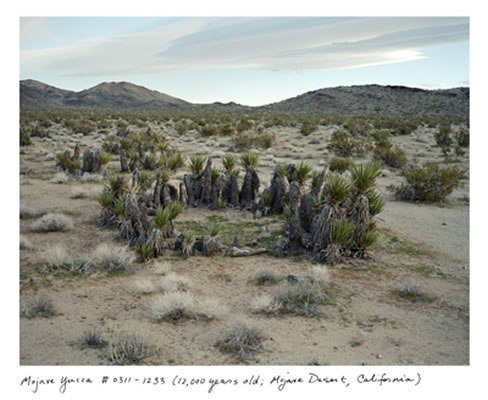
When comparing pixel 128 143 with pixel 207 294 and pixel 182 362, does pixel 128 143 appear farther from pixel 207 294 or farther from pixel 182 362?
pixel 182 362

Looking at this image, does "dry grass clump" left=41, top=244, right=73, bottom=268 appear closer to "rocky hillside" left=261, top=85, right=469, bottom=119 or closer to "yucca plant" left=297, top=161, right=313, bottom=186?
"yucca plant" left=297, top=161, right=313, bottom=186

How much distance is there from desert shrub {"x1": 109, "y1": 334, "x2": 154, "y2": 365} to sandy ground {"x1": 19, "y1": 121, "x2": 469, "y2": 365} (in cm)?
10

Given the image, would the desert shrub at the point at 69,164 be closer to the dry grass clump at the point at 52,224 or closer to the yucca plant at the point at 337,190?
the dry grass clump at the point at 52,224

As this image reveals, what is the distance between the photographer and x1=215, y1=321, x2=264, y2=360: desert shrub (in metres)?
4.71

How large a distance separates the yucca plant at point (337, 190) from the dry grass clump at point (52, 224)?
5755 mm

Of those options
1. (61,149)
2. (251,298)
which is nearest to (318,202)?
(251,298)

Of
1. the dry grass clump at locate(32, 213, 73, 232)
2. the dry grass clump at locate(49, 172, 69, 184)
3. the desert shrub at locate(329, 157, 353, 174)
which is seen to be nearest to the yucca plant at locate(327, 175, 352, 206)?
the dry grass clump at locate(32, 213, 73, 232)

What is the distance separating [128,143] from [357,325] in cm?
1705

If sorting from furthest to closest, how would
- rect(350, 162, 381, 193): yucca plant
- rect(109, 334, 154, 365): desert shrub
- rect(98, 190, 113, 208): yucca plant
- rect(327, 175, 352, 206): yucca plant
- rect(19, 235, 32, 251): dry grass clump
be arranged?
rect(98, 190, 113, 208): yucca plant
rect(19, 235, 32, 251): dry grass clump
rect(350, 162, 381, 193): yucca plant
rect(327, 175, 352, 206): yucca plant
rect(109, 334, 154, 365): desert shrub

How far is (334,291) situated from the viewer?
6453 millimetres

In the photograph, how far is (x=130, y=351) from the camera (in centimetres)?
457

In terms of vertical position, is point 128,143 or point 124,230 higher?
point 128,143

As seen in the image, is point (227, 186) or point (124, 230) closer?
point (124, 230)

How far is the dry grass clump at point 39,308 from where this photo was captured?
547 centimetres
